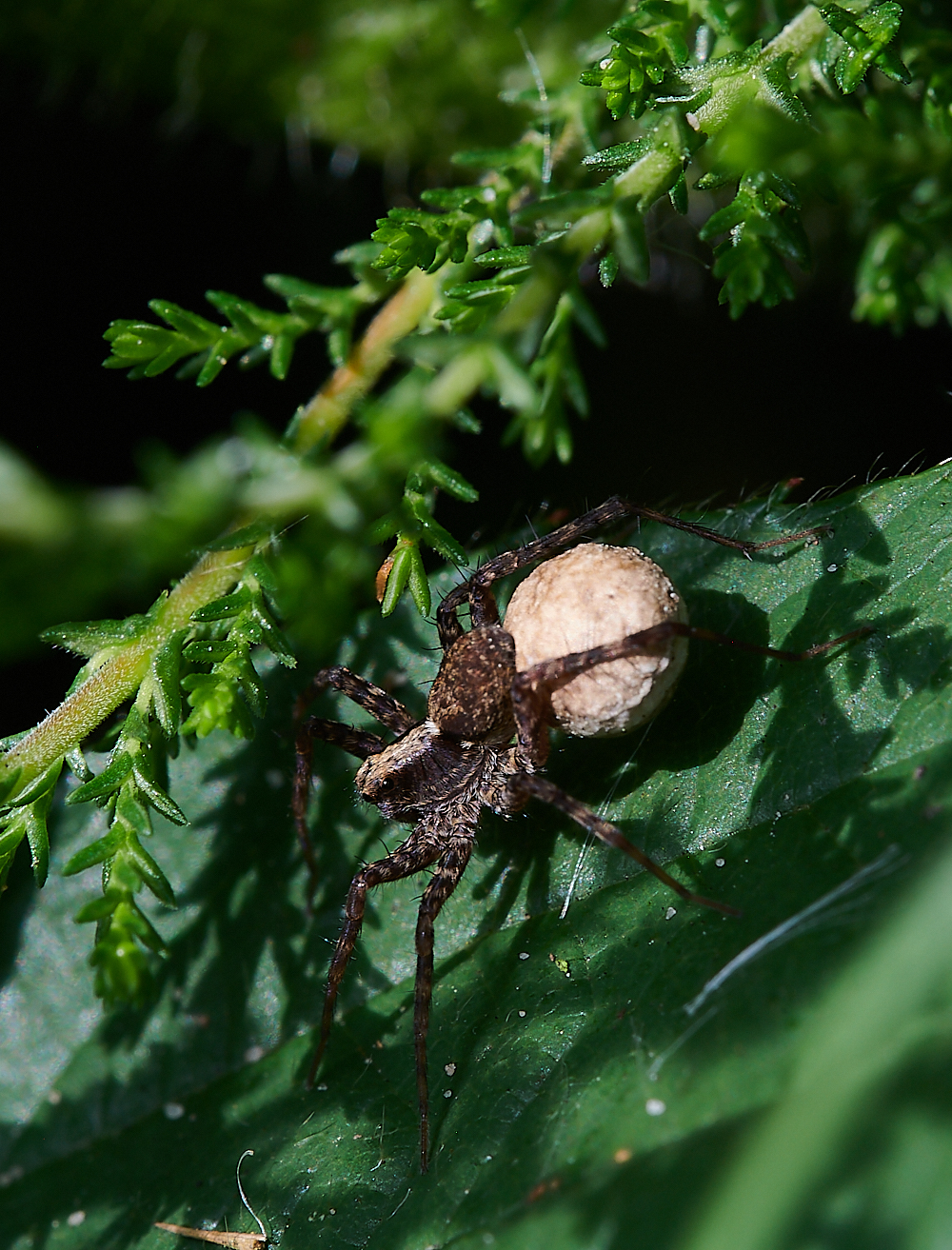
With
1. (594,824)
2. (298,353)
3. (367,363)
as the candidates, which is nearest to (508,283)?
(367,363)

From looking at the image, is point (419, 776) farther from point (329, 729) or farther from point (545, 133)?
point (545, 133)

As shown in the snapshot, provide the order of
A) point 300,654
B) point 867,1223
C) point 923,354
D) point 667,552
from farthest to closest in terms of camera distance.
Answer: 1. point 923,354
2. point 300,654
3. point 667,552
4. point 867,1223

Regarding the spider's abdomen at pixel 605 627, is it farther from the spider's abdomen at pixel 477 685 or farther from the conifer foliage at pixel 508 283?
the conifer foliage at pixel 508 283

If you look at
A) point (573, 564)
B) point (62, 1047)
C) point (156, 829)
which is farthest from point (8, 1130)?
point (573, 564)

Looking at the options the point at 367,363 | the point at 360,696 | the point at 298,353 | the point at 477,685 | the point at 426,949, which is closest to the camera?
the point at 426,949

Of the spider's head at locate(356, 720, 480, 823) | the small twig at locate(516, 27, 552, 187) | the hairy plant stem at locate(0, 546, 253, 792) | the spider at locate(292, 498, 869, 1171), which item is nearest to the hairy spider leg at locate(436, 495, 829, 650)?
the spider at locate(292, 498, 869, 1171)

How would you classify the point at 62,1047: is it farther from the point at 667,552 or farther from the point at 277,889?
the point at 667,552

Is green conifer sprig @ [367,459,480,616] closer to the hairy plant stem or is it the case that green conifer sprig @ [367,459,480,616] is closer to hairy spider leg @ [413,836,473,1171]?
the hairy plant stem
